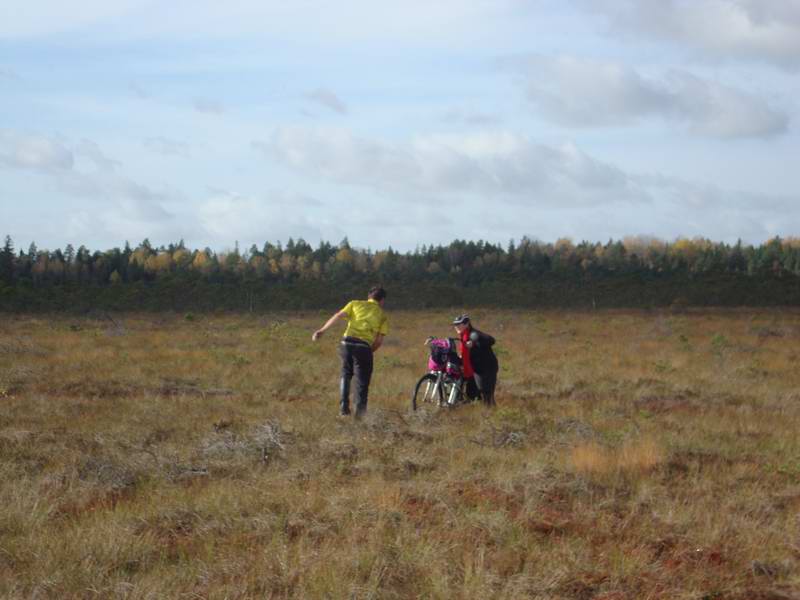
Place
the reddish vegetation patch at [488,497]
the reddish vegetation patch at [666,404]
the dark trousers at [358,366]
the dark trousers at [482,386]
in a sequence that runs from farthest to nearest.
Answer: the reddish vegetation patch at [666,404] → the dark trousers at [482,386] → the dark trousers at [358,366] → the reddish vegetation patch at [488,497]

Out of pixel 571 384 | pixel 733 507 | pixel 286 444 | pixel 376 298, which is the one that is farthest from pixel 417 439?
pixel 571 384

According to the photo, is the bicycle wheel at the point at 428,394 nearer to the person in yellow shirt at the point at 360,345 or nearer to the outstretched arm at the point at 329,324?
the person in yellow shirt at the point at 360,345

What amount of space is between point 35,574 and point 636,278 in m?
78.1

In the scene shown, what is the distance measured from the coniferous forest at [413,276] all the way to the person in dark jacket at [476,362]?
48.3 meters

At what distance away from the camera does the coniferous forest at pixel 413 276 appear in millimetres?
68438

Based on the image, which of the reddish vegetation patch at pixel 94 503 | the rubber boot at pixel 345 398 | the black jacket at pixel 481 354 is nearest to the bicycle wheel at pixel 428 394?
the black jacket at pixel 481 354

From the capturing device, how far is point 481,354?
12.6 m

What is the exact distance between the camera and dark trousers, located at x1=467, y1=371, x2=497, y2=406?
12.6 metres

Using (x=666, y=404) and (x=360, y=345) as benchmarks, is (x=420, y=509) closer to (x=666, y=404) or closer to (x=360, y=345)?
(x=360, y=345)

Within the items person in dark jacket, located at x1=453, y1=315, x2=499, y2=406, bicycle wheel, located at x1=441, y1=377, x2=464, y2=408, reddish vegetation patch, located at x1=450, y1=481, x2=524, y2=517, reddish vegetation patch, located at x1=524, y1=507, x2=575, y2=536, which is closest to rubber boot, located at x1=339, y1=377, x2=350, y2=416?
bicycle wheel, located at x1=441, y1=377, x2=464, y2=408

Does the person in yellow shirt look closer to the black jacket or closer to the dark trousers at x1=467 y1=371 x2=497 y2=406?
the black jacket


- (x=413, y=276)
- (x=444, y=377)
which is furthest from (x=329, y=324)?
(x=413, y=276)

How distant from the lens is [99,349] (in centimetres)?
2291

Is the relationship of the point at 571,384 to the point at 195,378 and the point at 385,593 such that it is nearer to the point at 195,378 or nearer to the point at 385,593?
the point at 195,378
